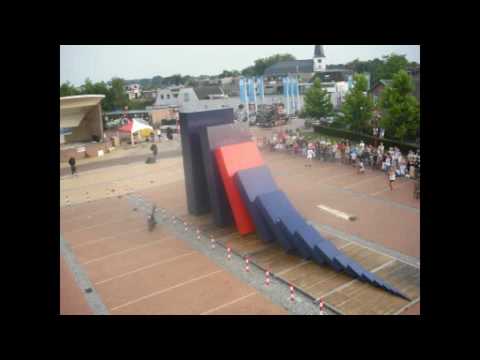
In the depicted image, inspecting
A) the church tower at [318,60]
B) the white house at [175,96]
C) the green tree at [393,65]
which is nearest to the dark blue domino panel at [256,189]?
the white house at [175,96]

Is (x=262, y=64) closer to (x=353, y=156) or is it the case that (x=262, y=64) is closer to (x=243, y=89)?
(x=243, y=89)

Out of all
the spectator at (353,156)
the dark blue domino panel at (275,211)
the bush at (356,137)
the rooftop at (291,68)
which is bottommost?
the dark blue domino panel at (275,211)

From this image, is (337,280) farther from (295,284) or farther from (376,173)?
(376,173)

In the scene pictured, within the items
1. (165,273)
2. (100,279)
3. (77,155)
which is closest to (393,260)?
(165,273)

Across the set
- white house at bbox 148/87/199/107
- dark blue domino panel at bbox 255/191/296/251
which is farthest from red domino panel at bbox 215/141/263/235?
white house at bbox 148/87/199/107

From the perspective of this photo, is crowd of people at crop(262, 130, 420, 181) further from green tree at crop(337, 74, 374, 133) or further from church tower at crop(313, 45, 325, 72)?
church tower at crop(313, 45, 325, 72)

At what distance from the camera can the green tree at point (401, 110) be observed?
28.0 metres

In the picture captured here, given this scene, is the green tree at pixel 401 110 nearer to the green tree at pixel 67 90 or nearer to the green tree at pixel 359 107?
the green tree at pixel 359 107

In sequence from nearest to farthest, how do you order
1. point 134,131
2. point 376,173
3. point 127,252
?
point 127,252
point 376,173
point 134,131

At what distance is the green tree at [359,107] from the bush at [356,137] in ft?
2.87

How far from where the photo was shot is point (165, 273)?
44.2 feet

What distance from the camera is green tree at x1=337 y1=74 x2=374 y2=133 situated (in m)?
33.5

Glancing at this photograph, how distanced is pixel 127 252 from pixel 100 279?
2160 millimetres

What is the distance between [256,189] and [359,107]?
2122cm
